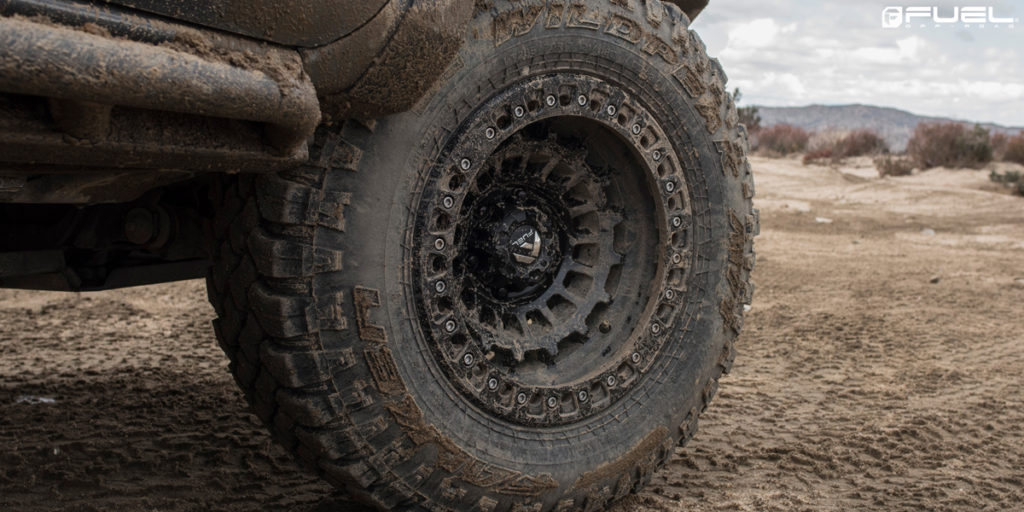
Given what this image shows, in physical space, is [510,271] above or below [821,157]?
below

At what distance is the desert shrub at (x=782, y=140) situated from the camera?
106 ft

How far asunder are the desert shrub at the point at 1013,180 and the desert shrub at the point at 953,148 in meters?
3.58

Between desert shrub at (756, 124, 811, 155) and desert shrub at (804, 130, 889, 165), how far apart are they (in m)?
1.70

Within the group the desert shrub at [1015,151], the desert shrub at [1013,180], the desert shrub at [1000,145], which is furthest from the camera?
the desert shrub at [1000,145]

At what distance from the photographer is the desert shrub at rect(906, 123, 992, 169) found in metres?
21.3

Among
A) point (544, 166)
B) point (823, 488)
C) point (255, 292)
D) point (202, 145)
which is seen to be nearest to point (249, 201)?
point (255, 292)

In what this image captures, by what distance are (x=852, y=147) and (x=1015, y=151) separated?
662cm

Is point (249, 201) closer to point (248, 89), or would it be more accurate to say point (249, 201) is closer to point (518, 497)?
point (248, 89)

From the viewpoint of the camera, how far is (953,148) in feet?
72.1

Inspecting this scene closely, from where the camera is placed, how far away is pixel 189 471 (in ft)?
10.00

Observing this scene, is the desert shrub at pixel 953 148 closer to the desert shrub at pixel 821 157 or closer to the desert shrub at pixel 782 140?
the desert shrub at pixel 821 157

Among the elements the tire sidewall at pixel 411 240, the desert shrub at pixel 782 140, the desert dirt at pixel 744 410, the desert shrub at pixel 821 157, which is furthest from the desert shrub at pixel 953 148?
the tire sidewall at pixel 411 240

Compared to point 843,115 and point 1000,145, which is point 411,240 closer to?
point 1000,145

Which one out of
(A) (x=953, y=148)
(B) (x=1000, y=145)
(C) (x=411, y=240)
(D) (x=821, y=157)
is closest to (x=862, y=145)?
(D) (x=821, y=157)
